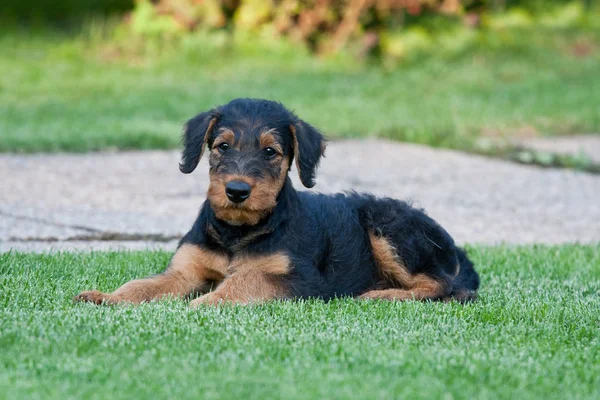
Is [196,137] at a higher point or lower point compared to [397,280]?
higher

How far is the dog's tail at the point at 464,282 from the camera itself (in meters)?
5.75

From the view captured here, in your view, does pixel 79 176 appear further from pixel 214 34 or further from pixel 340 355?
pixel 214 34

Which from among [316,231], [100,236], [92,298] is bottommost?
[100,236]

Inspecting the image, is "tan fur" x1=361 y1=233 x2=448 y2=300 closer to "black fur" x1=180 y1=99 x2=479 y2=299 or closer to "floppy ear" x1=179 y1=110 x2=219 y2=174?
"black fur" x1=180 y1=99 x2=479 y2=299

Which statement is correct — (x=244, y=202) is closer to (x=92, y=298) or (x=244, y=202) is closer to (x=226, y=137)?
(x=226, y=137)

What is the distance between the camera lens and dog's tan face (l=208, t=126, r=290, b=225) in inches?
204

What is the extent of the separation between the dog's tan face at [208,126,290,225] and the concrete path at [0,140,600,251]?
1777 mm

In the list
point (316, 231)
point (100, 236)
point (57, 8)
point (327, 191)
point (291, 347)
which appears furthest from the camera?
point (57, 8)

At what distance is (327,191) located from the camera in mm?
9305

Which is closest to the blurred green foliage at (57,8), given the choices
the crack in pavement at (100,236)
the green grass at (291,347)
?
the crack in pavement at (100,236)

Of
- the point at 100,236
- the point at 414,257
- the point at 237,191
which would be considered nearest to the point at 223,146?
the point at 237,191

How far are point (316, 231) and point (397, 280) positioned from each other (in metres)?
0.57

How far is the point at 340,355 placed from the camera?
4.14m

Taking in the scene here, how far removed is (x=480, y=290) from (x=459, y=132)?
21.0 ft
